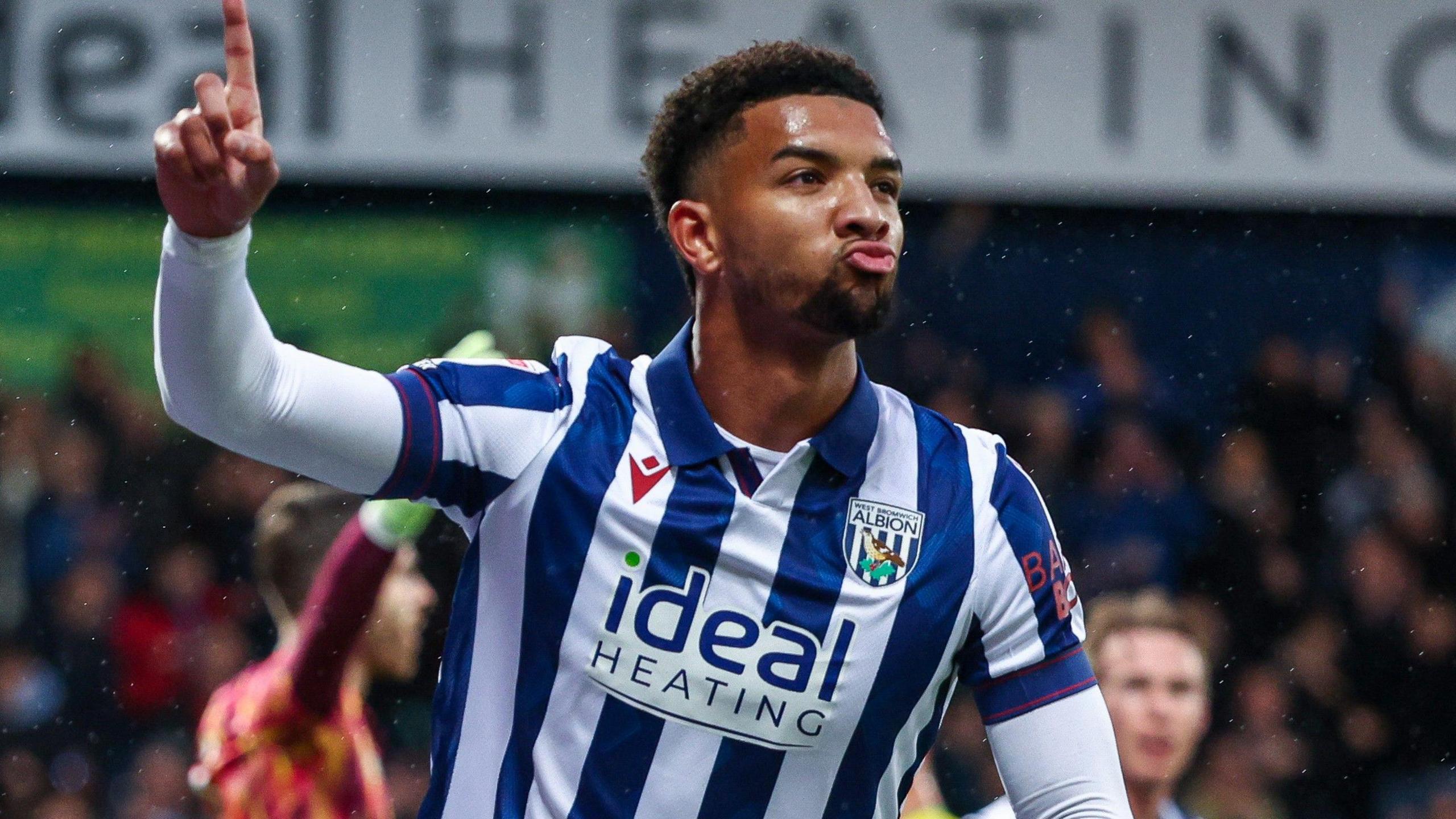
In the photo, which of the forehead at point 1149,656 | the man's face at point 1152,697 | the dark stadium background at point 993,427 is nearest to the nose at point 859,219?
the man's face at point 1152,697

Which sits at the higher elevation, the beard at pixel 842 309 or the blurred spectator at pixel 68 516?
the beard at pixel 842 309

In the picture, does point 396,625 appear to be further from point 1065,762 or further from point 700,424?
point 1065,762

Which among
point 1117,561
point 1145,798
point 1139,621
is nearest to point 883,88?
point 1117,561

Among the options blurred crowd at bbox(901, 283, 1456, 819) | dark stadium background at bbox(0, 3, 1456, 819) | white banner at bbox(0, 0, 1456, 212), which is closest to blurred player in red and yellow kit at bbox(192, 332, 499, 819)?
dark stadium background at bbox(0, 3, 1456, 819)

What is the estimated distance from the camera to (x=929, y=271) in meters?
6.76

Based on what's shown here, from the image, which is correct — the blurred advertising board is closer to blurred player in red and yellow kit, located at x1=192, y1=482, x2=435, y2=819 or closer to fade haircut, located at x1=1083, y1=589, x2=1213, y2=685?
blurred player in red and yellow kit, located at x1=192, y1=482, x2=435, y2=819

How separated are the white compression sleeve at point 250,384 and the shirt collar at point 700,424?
1.11 feet

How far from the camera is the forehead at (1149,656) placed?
393 centimetres

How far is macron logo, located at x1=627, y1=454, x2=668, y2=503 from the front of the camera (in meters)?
2.06

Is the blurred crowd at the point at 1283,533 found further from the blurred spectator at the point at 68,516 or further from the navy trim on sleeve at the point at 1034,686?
the navy trim on sleeve at the point at 1034,686

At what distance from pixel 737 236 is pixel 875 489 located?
0.34m

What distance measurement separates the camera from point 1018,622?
2100 mm

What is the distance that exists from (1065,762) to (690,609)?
0.46 m

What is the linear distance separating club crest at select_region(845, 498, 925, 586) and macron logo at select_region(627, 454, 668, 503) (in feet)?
0.72
